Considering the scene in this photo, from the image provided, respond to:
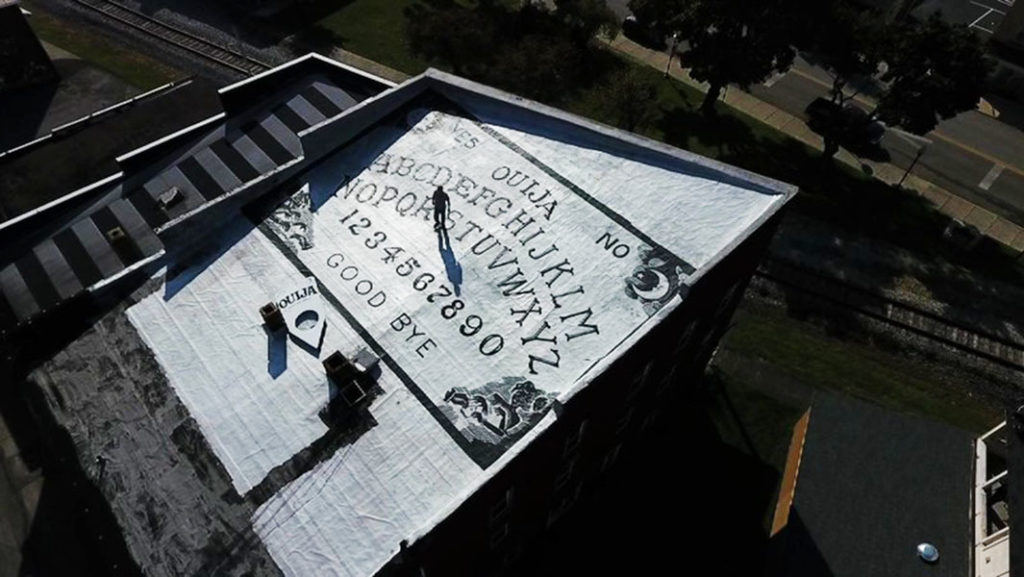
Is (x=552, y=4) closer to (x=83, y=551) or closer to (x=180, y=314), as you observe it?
(x=180, y=314)

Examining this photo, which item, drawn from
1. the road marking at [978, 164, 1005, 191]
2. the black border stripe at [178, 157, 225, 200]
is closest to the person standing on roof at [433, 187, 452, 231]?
the black border stripe at [178, 157, 225, 200]

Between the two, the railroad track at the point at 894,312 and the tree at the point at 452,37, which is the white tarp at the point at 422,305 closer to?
the railroad track at the point at 894,312

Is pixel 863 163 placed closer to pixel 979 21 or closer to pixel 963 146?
pixel 963 146

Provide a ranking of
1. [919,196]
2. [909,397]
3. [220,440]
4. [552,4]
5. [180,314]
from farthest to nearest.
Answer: [552,4]
[919,196]
[909,397]
[180,314]
[220,440]

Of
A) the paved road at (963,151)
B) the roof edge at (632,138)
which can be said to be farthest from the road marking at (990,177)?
the roof edge at (632,138)

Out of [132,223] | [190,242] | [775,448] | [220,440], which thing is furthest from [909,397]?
[132,223]

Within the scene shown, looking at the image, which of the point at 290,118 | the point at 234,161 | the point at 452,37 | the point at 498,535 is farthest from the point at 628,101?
the point at 498,535

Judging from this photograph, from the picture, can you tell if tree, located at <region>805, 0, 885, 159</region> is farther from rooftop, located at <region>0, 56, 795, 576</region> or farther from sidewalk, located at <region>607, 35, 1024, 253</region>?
rooftop, located at <region>0, 56, 795, 576</region>
